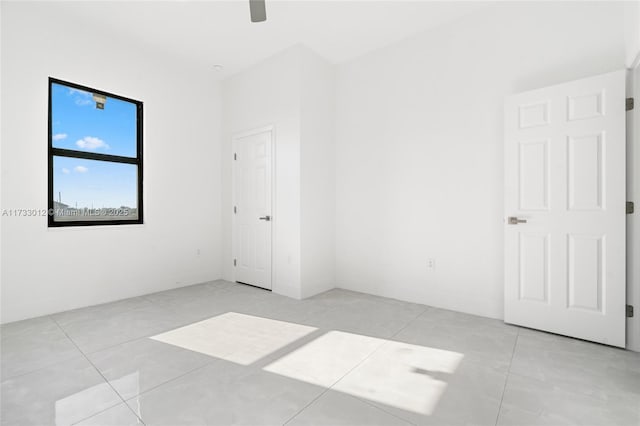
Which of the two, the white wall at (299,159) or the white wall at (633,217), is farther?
the white wall at (299,159)

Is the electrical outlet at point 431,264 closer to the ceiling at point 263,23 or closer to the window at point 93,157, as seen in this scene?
the ceiling at point 263,23

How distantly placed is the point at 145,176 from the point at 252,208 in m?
1.43

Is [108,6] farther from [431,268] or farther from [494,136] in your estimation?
[431,268]

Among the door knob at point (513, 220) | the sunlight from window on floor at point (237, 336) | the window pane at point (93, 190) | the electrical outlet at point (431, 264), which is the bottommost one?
the sunlight from window on floor at point (237, 336)

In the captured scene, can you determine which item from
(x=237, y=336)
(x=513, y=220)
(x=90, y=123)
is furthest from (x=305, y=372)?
(x=90, y=123)

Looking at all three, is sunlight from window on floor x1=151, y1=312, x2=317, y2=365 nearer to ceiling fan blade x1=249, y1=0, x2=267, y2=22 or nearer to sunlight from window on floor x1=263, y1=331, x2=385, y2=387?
sunlight from window on floor x1=263, y1=331, x2=385, y2=387

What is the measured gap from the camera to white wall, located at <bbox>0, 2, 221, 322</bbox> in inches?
116

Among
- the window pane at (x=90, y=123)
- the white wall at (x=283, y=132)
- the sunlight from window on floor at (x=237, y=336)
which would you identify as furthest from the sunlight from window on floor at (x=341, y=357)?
the window pane at (x=90, y=123)

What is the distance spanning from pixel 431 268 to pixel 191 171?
3538mm

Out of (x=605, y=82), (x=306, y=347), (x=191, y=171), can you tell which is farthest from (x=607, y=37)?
(x=191, y=171)

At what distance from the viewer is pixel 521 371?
2.02 metres

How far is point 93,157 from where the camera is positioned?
11.7 feet

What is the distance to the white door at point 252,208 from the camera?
416 cm

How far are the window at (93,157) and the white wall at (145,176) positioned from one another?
0.38 feet
